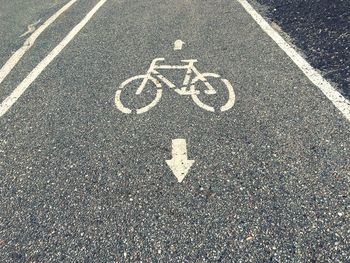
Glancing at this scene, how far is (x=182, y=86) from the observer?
5.10 metres

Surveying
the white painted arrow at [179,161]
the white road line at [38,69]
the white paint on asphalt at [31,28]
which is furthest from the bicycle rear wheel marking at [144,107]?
the white paint on asphalt at [31,28]

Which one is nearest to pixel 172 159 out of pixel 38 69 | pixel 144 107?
pixel 144 107

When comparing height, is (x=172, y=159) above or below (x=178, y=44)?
above

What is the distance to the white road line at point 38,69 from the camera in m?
5.11

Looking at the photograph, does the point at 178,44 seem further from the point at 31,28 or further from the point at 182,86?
the point at 31,28

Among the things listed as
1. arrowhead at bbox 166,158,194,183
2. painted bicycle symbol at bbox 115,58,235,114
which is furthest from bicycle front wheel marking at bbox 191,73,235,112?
arrowhead at bbox 166,158,194,183

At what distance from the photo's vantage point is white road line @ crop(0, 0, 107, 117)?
5107mm

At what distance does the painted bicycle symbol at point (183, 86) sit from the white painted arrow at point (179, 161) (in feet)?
2.54

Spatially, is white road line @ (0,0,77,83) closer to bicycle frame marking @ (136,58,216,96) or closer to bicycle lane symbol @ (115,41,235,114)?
bicycle lane symbol @ (115,41,235,114)

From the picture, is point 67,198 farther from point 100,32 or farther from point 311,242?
point 100,32

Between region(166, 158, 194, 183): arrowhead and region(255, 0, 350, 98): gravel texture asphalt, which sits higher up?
region(166, 158, 194, 183): arrowhead

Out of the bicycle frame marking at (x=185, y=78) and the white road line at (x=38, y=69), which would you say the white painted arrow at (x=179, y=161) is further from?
the white road line at (x=38, y=69)

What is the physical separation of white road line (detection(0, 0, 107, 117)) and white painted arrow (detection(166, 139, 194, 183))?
8.59 feet

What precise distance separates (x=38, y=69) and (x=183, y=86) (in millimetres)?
2638
